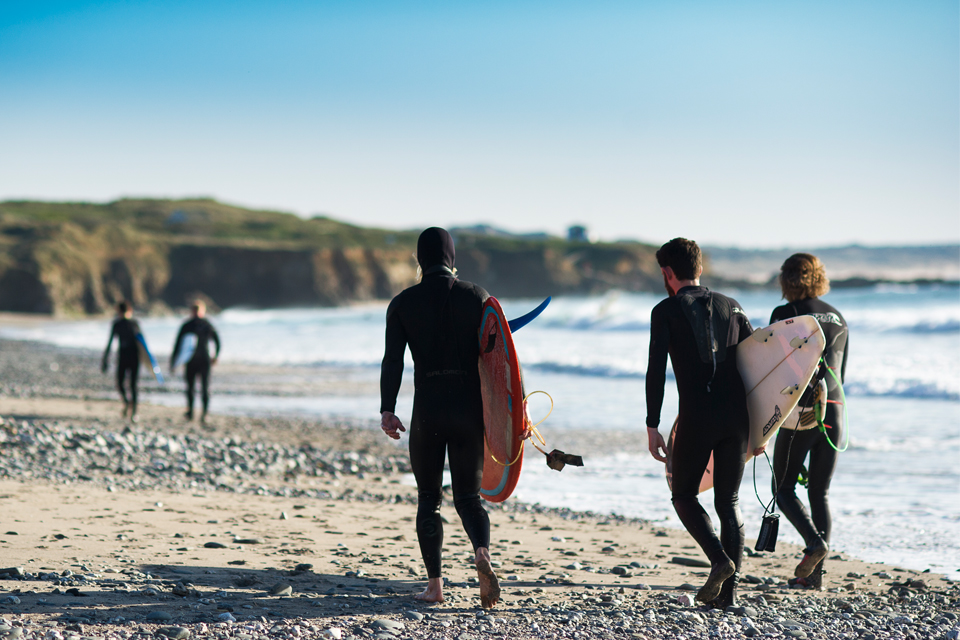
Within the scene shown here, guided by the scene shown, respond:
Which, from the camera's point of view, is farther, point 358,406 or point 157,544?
point 358,406

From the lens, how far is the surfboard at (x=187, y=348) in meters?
12.1

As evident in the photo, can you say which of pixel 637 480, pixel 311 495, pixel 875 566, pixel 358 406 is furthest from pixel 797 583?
pixel 358 406

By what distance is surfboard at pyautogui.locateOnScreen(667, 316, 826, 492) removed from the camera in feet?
14.4

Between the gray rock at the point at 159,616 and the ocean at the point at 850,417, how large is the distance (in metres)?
4.21

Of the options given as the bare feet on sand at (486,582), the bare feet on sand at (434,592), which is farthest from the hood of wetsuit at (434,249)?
the bare feet on sand at (434,592)

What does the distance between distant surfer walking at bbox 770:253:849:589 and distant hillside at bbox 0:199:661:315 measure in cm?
7215

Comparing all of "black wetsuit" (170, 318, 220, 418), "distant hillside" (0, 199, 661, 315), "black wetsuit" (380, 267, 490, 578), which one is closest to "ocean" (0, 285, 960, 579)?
"black wetsuit" (170, 318, 220, 418)

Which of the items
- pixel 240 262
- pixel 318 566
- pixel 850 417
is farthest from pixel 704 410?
pixel 240 262

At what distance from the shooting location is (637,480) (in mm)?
8609

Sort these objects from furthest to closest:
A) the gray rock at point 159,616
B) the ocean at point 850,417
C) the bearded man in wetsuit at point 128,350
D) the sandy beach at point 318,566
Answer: the bearded man in wetsuit at point 128,350, the ocean at point 850,417, the sandy beach at point 318,566, the gray rock at point 159,616

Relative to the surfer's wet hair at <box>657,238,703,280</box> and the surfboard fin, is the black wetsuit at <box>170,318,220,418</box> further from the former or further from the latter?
the surfer's wet hair at <box>657,238,703,280</box>

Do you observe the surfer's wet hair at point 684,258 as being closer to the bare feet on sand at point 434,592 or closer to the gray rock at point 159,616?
the bare feet on sand at point 434,592

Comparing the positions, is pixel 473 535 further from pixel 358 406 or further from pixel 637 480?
pixel 358 406

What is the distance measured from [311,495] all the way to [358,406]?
23.9ft
